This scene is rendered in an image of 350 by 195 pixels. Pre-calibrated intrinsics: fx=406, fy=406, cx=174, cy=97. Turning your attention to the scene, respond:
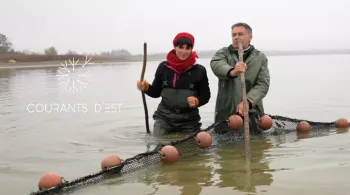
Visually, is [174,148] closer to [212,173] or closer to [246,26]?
[212,173]

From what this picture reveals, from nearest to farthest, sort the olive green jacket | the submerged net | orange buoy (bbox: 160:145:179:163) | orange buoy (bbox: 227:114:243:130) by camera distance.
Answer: the submerged net → orange buoy (bbox: 160:145:179:163) → orange buoy (bbox: 227:114:243:130) → the olive green jacket

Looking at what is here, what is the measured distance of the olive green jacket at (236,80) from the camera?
6465 millimetres

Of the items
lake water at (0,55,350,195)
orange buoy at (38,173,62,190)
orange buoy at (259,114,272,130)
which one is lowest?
lake water at (0,55,350,195)

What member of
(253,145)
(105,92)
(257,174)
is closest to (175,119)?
(253,145)

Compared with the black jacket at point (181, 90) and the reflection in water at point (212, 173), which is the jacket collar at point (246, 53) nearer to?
the black jacket at point (181, 90)

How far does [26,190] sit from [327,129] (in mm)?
5138

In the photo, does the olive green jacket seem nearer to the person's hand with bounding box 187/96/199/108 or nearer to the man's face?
the man's face

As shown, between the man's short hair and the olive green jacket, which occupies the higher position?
the man's short hair

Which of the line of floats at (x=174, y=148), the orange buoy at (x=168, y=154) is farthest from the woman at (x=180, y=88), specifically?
the orange buoy at (x=168, y=154)

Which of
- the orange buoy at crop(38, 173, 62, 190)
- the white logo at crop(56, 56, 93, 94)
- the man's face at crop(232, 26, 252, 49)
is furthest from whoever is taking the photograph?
the white logo at crop(56, 56, 93, 94)

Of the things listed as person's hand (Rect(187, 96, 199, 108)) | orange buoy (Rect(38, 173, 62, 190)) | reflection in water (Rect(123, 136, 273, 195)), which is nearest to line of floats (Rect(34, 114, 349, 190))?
orange buoy (Rect(38, 173, 62, 190))

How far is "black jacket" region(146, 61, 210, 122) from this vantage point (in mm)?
6777

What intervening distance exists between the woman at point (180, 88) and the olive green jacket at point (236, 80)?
12.3 inches

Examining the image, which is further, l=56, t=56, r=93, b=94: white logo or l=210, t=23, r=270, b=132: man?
l=56, t=56, r=93, b=94: white logo
